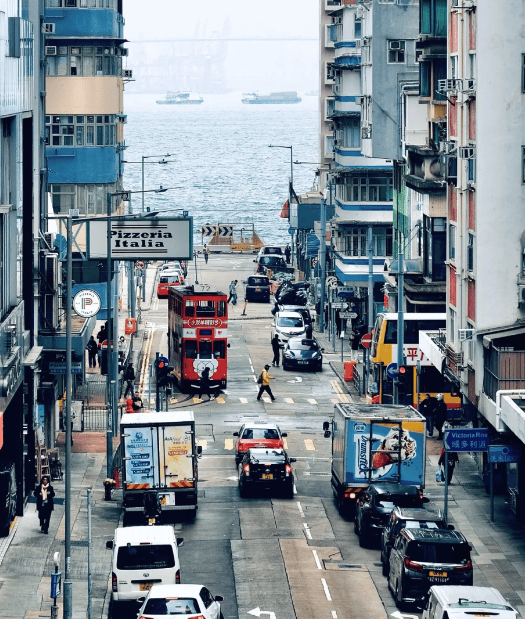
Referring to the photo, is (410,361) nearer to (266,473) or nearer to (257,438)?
(257,438)

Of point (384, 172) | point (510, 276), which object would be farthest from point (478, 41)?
point (384, 172)

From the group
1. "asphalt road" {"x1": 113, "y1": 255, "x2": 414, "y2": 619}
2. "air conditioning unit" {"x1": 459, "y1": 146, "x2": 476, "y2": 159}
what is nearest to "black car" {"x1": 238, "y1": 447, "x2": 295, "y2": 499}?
"asphalt road" {"x1": 113, "y1": 255, "x2": 414, "y2": 619}

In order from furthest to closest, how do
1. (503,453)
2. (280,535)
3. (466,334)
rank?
1. (466,334)
2. (280,535)
3. (503,453)

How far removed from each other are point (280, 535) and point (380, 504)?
3.48m

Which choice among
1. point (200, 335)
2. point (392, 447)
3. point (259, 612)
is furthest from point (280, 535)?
point (200, 335)

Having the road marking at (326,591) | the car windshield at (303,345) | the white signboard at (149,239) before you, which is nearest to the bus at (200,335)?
the car windshield at (303,345)

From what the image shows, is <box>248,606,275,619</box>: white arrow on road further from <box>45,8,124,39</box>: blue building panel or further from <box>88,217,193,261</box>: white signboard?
<box>45,8,124,39</box>: blue building panel

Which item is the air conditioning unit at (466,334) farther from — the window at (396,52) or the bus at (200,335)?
the window at (396,52)

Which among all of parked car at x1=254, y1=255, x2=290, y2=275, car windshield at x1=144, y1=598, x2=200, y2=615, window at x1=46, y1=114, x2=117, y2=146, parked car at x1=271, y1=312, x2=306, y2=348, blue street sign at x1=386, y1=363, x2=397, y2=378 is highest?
window at x1=46, y1=114, x2=117, y2=146

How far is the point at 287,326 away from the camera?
8569 cm

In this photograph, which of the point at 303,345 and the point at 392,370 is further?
the point at 303,345

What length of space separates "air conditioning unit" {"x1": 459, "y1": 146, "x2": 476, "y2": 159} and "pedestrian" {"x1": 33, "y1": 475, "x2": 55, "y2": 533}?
17.0 metres

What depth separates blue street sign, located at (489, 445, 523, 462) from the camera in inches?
1697

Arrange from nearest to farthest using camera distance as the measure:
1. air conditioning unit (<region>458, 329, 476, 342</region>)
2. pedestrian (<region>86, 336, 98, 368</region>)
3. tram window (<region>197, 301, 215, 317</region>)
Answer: air conditioning unit (<region>458, 329, 476, 342</region>) → tram window (<region>197, 301, 215, 317</region>) → pedestrian (<region>86, 336, 98, 368</region>)
